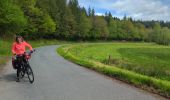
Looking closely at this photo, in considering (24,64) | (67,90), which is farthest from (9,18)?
(67,90)

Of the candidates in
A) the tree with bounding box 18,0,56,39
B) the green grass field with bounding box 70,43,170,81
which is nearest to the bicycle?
the green grass field with bounding box 70,43,170,81

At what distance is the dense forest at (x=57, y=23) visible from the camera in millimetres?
55363

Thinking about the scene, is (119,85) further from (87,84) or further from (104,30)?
(104,30)

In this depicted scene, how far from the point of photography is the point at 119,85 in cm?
1558

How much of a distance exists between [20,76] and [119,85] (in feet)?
14.9

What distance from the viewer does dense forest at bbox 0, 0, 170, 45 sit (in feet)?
182

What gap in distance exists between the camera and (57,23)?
101m

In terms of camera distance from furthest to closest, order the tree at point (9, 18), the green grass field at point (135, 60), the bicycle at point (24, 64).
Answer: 1. the tree at point (9, 18)
2. the green grass field at point (135, 60)
3. the bicycle at point (24, 64)

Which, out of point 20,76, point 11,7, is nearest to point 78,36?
point 11,7

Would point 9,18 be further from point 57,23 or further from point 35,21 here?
point 57,23

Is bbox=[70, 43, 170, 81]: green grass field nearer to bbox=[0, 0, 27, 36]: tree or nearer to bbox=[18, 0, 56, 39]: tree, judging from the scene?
bbox=[0, 0, 27, 36]: tree

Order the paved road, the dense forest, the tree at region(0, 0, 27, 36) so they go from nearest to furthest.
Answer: the paved road < the tree at region(0, 0, 27, 36) < the dense forest

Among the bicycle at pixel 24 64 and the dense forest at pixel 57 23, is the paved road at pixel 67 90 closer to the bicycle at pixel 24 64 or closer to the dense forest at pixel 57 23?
the bicycle at pixel 24 64

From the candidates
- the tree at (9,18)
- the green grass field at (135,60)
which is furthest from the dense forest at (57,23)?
the green grass field at (135,60)
